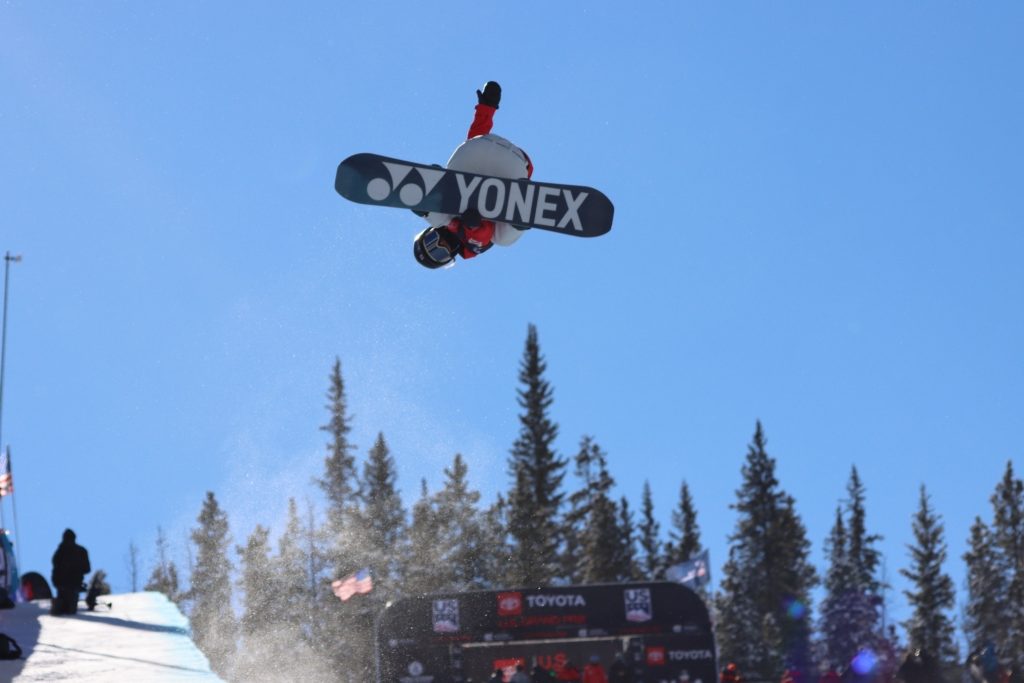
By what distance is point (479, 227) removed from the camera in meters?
11.3

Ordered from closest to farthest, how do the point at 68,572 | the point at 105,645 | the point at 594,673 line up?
the point at 105,645
the point at 68,572
the point at 594,673

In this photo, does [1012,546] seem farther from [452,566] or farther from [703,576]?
[703,576]

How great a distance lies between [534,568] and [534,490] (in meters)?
6.58

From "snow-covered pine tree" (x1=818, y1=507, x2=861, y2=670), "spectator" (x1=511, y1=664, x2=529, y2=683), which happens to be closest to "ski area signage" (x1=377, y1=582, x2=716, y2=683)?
"spectator" (x1=511, y1=664, x2=529, y2=683)

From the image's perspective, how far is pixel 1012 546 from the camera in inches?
2677

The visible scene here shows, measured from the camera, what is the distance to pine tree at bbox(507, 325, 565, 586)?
60.8m

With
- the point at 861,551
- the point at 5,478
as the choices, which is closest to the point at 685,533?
the point at 861,551

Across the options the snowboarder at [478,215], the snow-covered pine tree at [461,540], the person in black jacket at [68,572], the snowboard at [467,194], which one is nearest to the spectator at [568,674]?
the person in black jacket at [68,572]

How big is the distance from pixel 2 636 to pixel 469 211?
986 cm

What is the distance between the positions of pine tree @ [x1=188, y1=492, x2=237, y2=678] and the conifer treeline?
0.50ft

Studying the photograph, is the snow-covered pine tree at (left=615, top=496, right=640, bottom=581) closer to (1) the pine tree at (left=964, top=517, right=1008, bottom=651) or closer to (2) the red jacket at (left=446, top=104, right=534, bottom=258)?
(1) the pine tree at (left=964, top=517, right=1008, bottom=651)

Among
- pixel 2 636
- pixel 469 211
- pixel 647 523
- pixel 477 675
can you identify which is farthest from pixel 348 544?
pixel 469 211

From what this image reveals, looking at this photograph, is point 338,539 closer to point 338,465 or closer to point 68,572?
point 338,465

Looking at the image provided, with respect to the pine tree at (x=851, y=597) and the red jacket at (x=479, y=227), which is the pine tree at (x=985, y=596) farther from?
the red jacket at (x=479, y=227)
